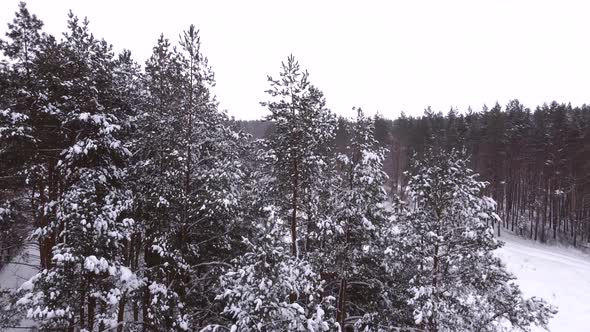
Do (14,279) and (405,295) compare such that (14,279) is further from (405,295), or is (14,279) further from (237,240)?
(405,295)

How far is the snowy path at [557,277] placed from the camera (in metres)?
20.4

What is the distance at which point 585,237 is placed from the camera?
134 ft

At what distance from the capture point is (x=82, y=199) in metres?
9.23

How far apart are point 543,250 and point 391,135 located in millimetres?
35634

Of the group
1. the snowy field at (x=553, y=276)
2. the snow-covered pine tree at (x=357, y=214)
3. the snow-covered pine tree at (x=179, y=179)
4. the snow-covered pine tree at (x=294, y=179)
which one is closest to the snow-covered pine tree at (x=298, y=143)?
the snow-covered pine tree at (x=294, y=179)

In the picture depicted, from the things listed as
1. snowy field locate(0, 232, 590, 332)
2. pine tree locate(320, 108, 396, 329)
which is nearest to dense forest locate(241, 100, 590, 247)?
snowy field locate(0, 232, 590, 332)

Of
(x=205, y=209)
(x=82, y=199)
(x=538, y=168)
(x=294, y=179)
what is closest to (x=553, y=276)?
(x=538, y=168)

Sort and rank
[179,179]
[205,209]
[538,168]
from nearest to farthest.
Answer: [179,179], [205,209], [538,168]

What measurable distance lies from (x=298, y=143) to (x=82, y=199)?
6641 millimetres

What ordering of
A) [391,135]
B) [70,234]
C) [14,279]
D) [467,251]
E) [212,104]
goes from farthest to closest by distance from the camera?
[391,135] < [14,279] < [212,104] < [467,251] < [70,234]

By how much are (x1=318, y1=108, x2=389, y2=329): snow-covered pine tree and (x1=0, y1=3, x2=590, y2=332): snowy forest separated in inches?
2.1

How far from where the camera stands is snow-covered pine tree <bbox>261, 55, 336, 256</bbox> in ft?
39.1

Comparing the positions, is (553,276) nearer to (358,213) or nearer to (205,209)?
(358,213)

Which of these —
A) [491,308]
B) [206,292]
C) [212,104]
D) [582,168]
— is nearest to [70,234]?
[206,292]
